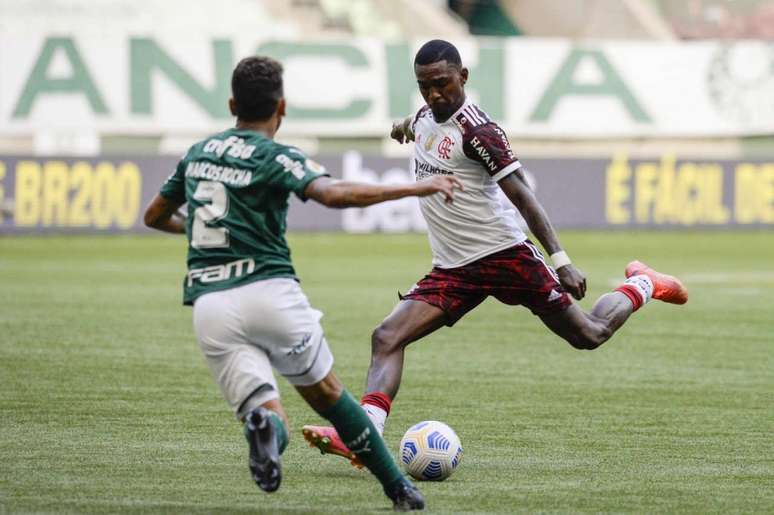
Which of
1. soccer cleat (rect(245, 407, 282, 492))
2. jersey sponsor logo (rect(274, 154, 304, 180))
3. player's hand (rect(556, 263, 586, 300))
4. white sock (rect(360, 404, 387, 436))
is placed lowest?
white sock (rect(360, 404, 387, 436))

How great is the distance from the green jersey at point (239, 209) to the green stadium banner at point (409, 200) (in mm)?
22383

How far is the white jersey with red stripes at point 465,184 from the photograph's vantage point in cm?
790

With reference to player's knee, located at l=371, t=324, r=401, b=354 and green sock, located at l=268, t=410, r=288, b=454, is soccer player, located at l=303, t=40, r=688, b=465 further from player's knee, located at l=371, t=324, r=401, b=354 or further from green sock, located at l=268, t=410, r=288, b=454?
green sock, located at l=268, t=410, r=288, b=454

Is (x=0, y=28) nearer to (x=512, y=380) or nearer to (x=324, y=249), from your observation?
(x=324, y=249)

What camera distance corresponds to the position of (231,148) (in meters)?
6.21

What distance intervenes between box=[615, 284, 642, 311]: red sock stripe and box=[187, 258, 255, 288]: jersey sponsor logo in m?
3.80

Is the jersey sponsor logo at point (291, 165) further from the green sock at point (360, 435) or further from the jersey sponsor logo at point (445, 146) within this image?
the jersey sponsor logo at point (445, 146)

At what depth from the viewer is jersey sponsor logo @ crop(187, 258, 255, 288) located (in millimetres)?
6172

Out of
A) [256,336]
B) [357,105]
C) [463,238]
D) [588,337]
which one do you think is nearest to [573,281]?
[463,238]

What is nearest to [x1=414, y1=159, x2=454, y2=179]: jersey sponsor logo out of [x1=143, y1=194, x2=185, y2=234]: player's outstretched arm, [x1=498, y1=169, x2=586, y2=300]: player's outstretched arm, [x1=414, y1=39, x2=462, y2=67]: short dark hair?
[x1=498, y1=169, x2=586, y2=300]: player's outstretched arm

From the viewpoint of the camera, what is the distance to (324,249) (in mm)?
26078

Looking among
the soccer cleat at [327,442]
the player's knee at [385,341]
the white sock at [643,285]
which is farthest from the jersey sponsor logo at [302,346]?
the white sock at [643,285]

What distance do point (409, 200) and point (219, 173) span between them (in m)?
24.1

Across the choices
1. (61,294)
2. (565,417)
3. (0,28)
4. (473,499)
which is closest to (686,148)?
(0,28)
